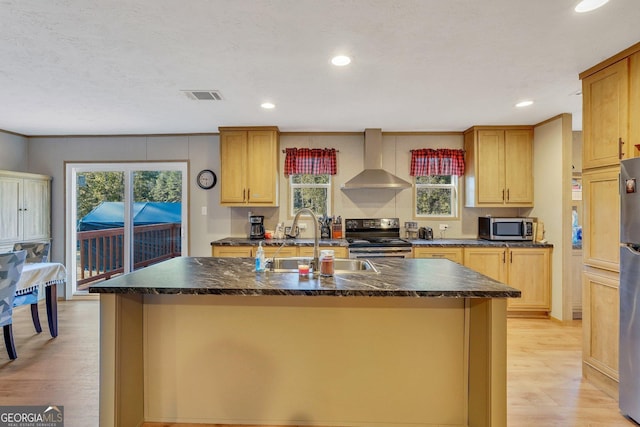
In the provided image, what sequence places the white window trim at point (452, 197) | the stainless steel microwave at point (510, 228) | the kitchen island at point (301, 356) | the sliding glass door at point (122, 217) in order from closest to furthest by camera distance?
the kitchen island at point (301, 356) < the stainless steel microwave at point (510, 228) < the white window trim at point (452, 197) < the sliding glass door at point (122, 217)

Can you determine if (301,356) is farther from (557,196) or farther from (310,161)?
(557,196)

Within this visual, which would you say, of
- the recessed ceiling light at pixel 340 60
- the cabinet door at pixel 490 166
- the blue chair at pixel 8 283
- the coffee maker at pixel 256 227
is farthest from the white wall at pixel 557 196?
the blue chair at pixel 8 283

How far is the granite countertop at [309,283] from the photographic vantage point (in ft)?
5.76

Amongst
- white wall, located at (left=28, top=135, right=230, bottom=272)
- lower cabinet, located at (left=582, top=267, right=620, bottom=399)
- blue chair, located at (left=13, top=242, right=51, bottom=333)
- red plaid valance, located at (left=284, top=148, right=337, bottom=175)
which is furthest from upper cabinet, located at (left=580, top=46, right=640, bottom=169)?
blue chair, located at (left=13, top=242, right=51, bottom=333)

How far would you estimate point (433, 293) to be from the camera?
1.74 m

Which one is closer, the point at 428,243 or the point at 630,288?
the point at 630,288

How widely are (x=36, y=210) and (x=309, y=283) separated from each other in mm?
4752

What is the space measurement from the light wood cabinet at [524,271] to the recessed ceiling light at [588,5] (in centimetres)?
277

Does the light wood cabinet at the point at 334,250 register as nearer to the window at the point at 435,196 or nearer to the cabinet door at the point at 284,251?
the cabinet door at the point at 284,251

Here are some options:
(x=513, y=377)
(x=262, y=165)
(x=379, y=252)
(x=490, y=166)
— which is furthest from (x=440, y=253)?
(x=262, y=165)

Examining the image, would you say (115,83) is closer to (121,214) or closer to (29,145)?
(121,214)

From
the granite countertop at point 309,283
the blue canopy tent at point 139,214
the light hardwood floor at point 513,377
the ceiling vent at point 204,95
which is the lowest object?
the light hardwood floor at point 513,377

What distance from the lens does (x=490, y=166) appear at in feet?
14.9

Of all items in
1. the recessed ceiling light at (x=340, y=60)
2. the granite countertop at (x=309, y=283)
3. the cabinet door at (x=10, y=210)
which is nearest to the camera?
the granite countertop at (x=309, y=283)
